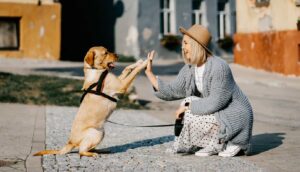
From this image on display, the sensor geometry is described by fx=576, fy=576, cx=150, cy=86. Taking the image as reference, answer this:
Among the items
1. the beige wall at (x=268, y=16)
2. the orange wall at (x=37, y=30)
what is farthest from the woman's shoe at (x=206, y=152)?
the orange wall at (x=37, y=30)

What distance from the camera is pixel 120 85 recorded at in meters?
6.14

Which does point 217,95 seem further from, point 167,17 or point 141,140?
point 167,17

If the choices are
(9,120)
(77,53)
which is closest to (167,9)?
(77,53)

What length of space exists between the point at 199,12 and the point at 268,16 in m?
8.99

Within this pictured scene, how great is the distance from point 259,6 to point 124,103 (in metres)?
7.94

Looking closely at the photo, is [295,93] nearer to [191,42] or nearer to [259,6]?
[259,6]

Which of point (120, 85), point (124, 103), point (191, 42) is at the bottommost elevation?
point (124, 103)

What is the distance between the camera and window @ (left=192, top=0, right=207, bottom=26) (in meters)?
26.6

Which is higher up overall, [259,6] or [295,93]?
[259,6]

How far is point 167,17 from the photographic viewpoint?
84.7ft

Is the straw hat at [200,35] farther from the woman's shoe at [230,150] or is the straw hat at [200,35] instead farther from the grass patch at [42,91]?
the grass patch at [42,91]

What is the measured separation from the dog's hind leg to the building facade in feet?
61.2

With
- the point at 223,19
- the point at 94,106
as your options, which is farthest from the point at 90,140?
the point at 223,19

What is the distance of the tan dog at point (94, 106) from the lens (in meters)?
6.02
